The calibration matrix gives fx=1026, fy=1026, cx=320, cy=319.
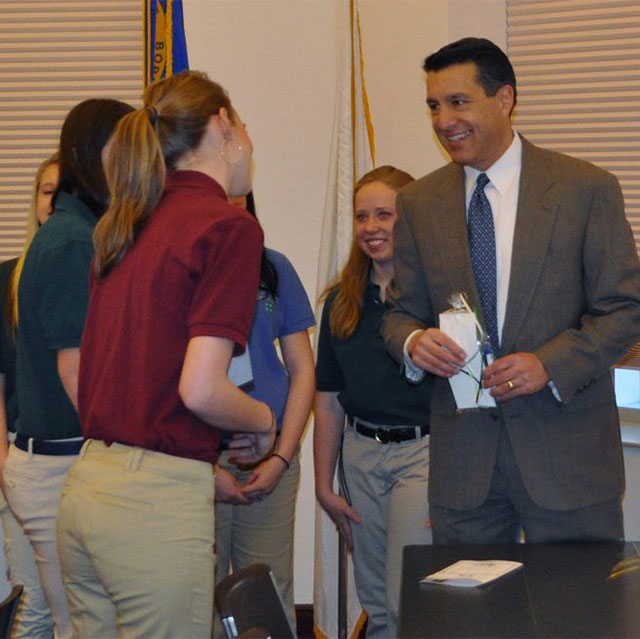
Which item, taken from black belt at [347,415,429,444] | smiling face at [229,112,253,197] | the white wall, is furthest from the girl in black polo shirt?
smiling face at [229,112,253,197]

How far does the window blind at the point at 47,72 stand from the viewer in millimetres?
4406

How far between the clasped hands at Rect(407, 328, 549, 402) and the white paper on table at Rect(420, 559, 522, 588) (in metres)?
0.49

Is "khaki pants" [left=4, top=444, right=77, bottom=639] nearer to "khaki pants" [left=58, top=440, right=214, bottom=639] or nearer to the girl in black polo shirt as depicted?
"khaki pants" [left=58, top=440, right=214, bottom=639]

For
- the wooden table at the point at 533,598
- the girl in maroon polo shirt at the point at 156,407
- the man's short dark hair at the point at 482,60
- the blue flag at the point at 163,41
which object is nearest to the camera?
the wooden table at the point at 533,598

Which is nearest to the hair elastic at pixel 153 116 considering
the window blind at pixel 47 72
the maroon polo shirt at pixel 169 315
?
the maroon polo shirt at pixel 169 315

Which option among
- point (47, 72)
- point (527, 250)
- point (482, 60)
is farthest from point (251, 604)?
point (47, 72)

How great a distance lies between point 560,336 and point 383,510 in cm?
94

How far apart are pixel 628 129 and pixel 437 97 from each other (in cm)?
138

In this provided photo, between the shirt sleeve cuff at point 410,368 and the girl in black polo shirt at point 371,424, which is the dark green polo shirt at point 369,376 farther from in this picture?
the shirt sleeve cuff at point 410,368

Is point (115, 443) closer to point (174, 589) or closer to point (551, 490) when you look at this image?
point (174, 589)

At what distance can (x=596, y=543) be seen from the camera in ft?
Answer: 6.96

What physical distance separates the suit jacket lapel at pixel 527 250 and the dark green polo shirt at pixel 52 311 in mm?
1008

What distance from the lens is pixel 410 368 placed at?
2.65 m

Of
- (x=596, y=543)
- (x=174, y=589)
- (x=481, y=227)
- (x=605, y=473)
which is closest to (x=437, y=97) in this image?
(x=481, y=227)
